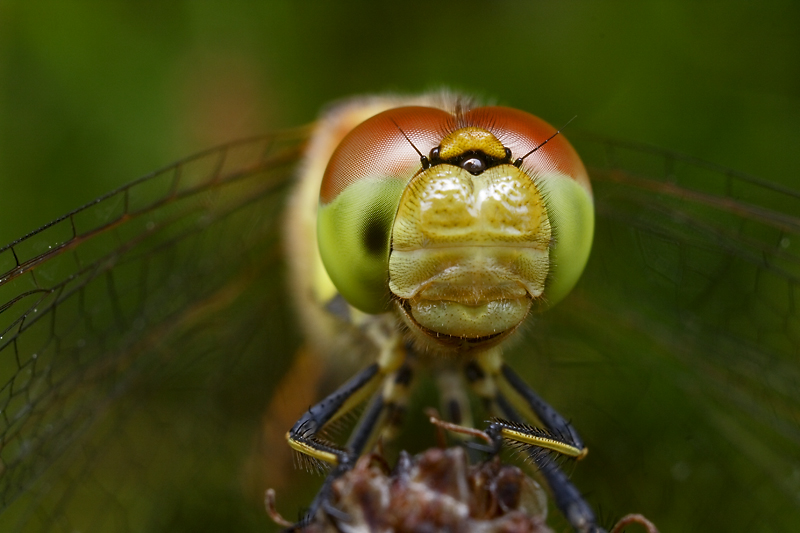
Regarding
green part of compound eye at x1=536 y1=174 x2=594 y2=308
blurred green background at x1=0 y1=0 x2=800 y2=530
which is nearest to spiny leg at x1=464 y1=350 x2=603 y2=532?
green part of compound eye at x1=536 y1=174 x2=594 y2=308

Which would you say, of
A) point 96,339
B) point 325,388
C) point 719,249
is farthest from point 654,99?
point 96,339

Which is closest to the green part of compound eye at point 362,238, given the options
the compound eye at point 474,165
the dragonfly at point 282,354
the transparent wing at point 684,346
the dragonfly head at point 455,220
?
the dragonfly head at point 455,220

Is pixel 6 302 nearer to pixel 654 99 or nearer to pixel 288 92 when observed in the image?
pixel 288 92

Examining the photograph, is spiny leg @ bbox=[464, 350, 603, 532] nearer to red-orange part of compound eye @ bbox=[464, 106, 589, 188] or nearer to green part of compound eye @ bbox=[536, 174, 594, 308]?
green part of compound eye @ bbox=[536, 174, 594, 308]

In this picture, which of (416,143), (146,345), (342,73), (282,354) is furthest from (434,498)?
(342,73)

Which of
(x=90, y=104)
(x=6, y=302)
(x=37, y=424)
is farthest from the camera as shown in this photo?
(x=90, y=104)

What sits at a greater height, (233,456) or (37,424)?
Result: (37,424)
